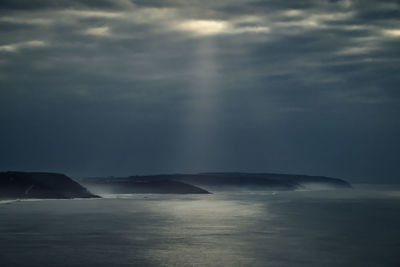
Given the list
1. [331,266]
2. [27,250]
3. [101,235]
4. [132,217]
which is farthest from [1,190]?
[331,266]

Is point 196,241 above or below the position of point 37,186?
below

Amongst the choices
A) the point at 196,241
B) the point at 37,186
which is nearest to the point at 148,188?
the point at 37,186

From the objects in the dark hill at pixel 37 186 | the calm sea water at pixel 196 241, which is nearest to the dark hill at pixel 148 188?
the dark hill at pixel 37 186

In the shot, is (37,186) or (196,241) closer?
(196,241)

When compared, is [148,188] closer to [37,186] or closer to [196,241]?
[37,186]

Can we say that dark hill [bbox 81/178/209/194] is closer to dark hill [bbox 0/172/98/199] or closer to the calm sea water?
dark hill [bbox 0/172/98/199]

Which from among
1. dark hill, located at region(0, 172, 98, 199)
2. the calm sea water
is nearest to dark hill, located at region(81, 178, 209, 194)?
dark hill, located at region(0, 172, 98, 199)

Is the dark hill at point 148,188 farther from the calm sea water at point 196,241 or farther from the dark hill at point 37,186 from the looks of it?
the calm sea water at point 196,241

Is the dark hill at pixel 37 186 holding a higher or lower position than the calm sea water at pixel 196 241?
higher

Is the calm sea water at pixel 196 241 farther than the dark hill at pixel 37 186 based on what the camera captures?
No
